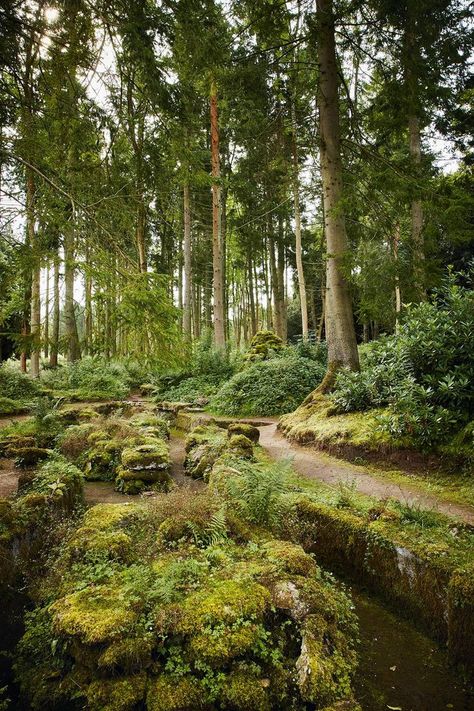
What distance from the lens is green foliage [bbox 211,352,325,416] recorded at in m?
12.6

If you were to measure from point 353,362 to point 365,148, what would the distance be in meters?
5.04

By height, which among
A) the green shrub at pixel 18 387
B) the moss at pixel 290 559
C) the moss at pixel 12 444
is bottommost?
the moss at pixel 290 559

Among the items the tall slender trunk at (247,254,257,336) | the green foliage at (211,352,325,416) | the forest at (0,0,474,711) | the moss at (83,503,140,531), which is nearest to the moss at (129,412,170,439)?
the forest at (0,0,474,711)

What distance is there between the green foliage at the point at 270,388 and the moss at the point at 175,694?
385 inches

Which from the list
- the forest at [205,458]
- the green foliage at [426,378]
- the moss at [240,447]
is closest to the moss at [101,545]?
the forest at [205,458]

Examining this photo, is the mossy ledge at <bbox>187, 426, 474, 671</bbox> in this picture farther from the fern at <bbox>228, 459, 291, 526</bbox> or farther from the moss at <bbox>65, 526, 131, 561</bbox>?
the moss at <bbox>65, 526, 131, 561</bbox>

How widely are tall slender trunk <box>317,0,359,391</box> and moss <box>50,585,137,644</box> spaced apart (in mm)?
7274

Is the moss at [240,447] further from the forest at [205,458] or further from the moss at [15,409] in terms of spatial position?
the moss at [15,409]

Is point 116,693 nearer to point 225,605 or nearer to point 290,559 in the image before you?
point 225,605

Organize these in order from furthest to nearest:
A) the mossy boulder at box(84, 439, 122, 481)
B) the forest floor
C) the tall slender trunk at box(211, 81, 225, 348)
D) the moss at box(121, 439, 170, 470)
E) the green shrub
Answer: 1. the tall slender trunk at box(211, 81, 225, 348)
2. the green shrub
3. the mossy boulder at box(84, 439, 122, 481)
4. the moss at box(121, 439, 170, 470)
5. the forest floor

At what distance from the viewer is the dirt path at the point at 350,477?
499cm

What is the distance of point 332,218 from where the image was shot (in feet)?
29.9

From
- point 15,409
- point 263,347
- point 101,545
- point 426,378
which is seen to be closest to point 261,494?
point 101,545

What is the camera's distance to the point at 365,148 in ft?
30.6
